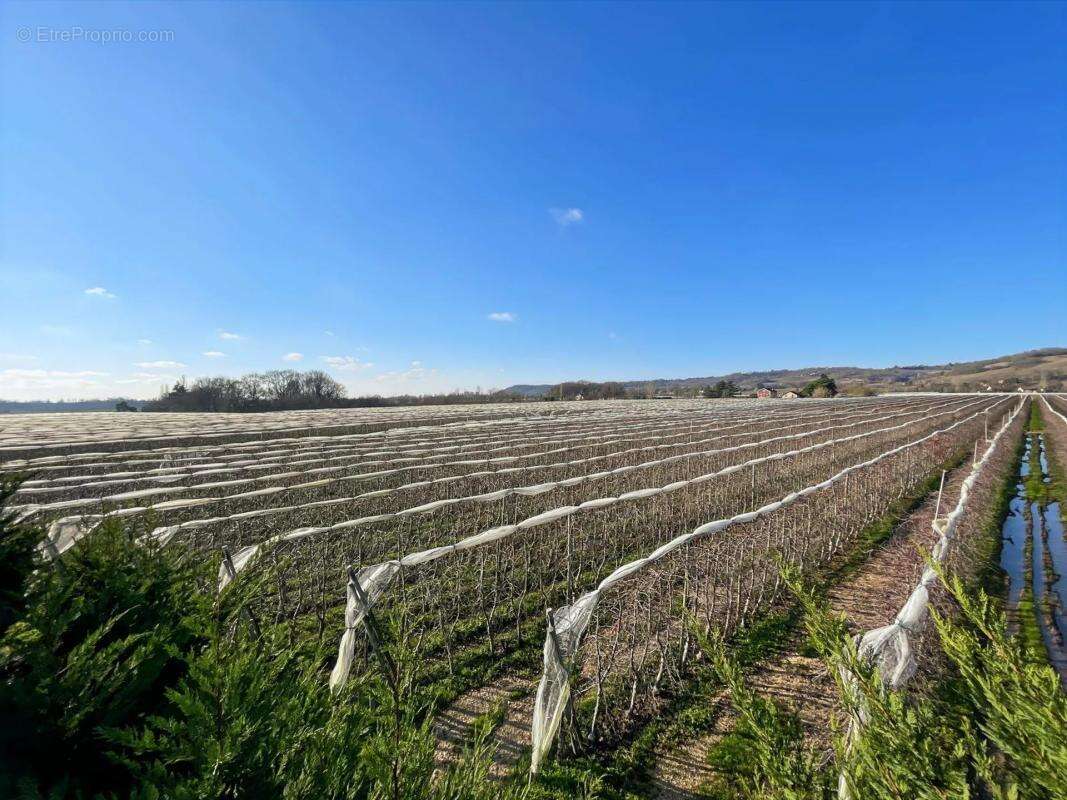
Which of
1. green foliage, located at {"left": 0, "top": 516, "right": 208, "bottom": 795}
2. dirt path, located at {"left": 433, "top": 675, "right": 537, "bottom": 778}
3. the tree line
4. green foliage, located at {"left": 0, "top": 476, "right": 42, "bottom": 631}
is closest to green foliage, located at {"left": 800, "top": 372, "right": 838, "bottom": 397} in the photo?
the tree line

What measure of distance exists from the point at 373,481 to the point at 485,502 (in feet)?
14.0

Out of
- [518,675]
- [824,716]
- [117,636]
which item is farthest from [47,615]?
[824,716]

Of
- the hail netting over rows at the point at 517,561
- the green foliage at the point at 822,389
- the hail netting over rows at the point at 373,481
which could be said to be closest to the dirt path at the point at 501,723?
the hail netting over rows at the point at 517,561

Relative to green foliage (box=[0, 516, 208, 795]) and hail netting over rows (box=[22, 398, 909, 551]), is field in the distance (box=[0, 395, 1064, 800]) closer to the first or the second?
hail netting over rows (box=[22, 398, 909, 551])

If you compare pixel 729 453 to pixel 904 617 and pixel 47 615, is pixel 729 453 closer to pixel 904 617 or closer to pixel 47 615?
pixel 904 617

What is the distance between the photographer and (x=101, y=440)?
21.7 m

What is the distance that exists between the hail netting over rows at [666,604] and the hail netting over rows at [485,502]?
6.09ft

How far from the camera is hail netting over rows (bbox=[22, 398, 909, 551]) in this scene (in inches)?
339

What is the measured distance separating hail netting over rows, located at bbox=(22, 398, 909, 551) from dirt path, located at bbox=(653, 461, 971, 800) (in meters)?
5.39

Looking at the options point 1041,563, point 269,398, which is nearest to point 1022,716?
point 1041,563

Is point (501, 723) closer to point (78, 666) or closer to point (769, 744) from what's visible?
point (769, 744)

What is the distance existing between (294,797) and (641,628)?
5.10m

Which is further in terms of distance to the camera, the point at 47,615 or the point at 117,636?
the point at 117,636

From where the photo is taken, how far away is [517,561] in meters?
8.77
